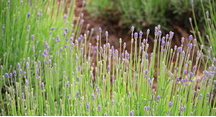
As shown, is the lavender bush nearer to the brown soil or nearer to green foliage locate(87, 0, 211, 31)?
green foliage locate(87, 0, 211, 31)

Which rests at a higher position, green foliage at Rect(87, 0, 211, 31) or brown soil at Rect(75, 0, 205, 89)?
green foliage at Rect(87, 0, 211, 31)

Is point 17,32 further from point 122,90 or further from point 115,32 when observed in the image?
point 115,32

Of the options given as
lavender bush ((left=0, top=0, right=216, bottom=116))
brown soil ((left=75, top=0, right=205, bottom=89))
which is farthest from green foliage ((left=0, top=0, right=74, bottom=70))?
brown soil ((left=75, top=0, right=205, bottom=89))

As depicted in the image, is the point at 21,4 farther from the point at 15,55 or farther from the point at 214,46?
the point at 214,46

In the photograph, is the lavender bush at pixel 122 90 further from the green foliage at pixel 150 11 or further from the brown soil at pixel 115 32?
the brown soil at pixel 115 32

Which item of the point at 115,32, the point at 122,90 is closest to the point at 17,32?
the point at 122,90

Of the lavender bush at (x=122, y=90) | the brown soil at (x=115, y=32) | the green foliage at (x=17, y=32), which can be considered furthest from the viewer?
the brown soil at (x=115, y=32)

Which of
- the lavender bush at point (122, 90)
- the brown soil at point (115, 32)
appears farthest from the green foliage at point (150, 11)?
the lavender bush at point (122, 90)

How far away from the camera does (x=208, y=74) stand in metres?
1.94

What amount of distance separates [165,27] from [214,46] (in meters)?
1.54

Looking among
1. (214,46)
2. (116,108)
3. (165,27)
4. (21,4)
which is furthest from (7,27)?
(165,27)

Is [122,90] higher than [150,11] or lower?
lower

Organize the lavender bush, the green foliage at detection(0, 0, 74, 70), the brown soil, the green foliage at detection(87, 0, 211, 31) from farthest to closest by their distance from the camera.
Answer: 1. the brown soil
2. the green foliage at detection(87, 0, 211, 31)
3. the green foliage at detection(0, 0, 74, 70)
4. the lavender bush

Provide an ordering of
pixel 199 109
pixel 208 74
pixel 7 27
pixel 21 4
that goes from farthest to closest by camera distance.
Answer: pixel 21 4
pixel 7 27
pixel 199 109
pixel 208 74
